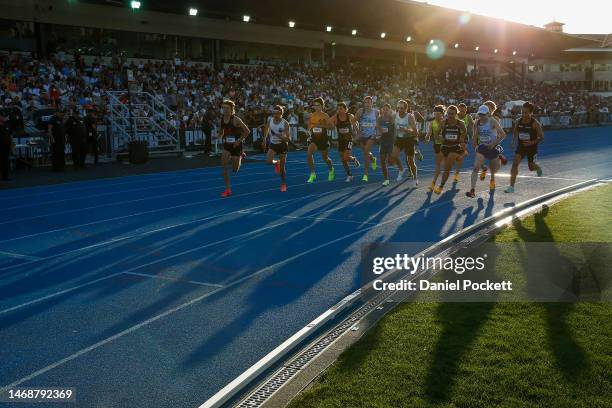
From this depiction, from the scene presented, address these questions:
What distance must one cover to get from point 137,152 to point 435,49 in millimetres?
37822

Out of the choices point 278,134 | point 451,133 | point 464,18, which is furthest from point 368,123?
point 464,18

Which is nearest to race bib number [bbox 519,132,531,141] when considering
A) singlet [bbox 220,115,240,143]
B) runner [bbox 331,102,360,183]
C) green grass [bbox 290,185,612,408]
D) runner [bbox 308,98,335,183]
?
runner [bbox 331,102,360,183]

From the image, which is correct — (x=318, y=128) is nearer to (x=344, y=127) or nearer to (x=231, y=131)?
(x=344, y=127)

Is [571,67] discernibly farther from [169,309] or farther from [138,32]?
[169,309]

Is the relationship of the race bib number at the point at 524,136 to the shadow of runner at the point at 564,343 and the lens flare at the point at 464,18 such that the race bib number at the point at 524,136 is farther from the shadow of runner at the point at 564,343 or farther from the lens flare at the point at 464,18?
the lens flare at the point at 464,18

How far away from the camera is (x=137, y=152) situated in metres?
21.4

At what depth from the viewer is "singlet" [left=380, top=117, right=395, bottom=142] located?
1461cm

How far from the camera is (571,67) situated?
269 ft

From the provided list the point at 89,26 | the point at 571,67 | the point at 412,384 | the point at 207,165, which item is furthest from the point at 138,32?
the point at 571,67

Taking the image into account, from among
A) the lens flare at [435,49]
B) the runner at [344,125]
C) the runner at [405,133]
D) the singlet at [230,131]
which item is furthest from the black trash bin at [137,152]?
the lens flare at [435,49]

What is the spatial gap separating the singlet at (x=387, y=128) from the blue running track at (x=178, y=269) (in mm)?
1155

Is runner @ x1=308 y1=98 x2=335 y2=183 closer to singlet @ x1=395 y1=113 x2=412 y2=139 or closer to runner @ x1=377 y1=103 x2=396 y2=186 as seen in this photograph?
runner @ x1=377 y1=103 x2=396 y2=186

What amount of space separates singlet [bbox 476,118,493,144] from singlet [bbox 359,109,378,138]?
2930mm

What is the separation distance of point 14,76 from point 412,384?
2300 cm
